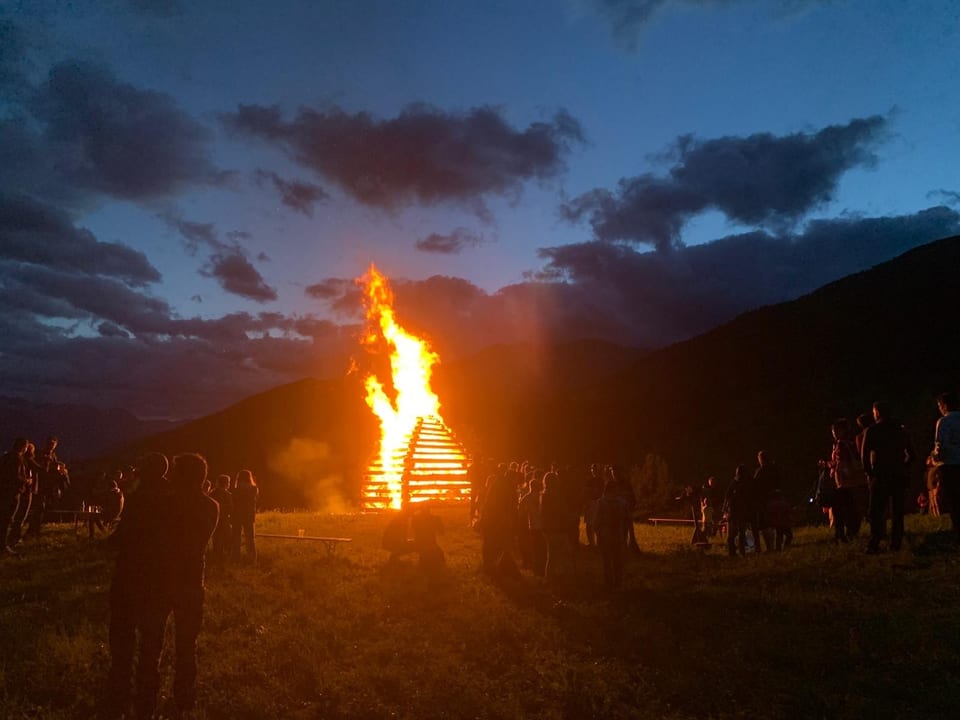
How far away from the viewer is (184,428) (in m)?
190

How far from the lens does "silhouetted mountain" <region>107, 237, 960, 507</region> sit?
7831cm

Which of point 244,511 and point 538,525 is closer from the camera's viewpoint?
point 538,525

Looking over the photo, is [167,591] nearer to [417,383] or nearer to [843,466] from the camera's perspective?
[843,466]

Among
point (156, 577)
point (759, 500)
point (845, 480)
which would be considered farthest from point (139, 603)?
point (845, 480)

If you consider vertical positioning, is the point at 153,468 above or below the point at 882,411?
below

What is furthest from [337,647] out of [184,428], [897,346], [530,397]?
[184,428]

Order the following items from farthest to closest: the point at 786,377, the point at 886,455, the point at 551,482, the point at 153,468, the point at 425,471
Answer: the point at 786,377
the point at 425,471
the point at 551,482
the point at 886,455
the point at 153,468

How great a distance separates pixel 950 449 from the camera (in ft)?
37.1

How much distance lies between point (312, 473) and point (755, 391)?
64.4 meters

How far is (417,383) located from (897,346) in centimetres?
8361

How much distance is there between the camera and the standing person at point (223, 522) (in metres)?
15.1

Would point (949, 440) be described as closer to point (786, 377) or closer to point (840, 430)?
point (840, 430)

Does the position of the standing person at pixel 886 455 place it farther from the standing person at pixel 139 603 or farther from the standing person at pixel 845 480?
the standing person at pixel 139 603

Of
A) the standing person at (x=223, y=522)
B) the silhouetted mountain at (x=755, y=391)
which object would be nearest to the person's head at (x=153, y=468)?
the standing person at (x=223, y=522)
